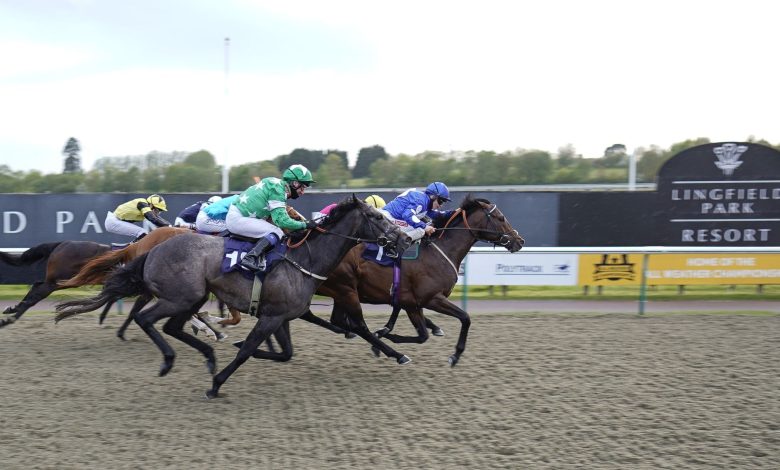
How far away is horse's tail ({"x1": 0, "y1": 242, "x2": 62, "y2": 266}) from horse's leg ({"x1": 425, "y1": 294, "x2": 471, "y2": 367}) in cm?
458

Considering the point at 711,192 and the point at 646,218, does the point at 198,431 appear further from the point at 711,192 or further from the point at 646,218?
the point at 711,192

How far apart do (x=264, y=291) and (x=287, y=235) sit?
0.57 meters

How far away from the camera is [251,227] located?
601cm

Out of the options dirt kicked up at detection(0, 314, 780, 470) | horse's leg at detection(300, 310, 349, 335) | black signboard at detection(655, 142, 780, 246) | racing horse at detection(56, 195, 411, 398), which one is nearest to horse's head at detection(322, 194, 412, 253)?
racing horse at detection(56, 195, 411, 398)

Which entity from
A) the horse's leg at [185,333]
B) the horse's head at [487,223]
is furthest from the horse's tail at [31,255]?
the horse's head at [487,223]

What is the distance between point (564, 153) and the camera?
16.5 meters

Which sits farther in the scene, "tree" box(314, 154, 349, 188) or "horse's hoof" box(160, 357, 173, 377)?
"tree" box(314, 154, 349, 188)

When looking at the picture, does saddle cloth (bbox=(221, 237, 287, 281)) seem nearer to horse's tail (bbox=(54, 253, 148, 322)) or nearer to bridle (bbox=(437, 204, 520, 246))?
horse's tail (bbox=(54, 253, 148, 322))

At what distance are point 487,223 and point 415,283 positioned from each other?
110 centimetres

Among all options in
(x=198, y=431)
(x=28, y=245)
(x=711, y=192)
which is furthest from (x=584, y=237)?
(x=28, y=245)

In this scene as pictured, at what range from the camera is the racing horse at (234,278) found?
19.2 feet

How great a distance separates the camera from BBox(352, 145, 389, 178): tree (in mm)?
16986

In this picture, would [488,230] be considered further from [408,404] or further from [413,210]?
[408,404]

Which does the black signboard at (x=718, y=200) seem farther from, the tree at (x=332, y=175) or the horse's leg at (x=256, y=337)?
the horse's leg at (x=256, y=337)
